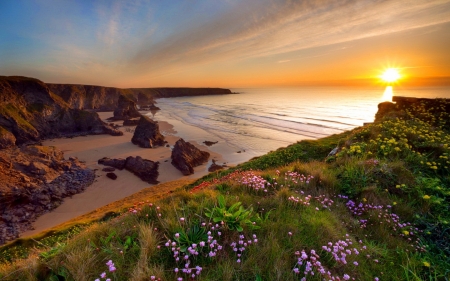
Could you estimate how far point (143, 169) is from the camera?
75.0 ft

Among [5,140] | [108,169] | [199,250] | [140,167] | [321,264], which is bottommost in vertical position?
[108,169]

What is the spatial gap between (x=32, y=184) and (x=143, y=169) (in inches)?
371

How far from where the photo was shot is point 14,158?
19984mm

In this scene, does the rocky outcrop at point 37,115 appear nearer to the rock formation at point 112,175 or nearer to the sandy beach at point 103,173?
the sandy beach at point 103,173

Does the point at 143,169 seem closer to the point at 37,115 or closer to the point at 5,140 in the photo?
the point at 5,140

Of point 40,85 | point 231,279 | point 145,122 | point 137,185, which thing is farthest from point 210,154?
point 40,85

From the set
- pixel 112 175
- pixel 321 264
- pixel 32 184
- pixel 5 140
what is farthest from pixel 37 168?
pixel 321 264

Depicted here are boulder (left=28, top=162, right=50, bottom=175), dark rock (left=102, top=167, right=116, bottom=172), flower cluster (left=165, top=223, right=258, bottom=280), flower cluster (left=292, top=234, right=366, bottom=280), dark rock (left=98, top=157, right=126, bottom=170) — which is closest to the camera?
flower cluster (left=292, top=234, right=366, bottom=280)

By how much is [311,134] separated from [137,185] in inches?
1126

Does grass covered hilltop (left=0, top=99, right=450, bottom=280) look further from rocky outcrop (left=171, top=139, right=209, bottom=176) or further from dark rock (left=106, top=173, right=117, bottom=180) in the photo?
dark rock (left=106, top=173, right=117, bottom=180)

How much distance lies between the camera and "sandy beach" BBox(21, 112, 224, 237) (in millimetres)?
16352

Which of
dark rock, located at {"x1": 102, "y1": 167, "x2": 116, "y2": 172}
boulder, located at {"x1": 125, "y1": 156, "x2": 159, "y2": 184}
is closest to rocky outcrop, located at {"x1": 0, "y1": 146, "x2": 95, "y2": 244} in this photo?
dark rock, located at {"x1": 102, "y1": 167, "x2": 116, "y2": 172}

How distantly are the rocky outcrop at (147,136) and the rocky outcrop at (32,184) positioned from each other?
972cm

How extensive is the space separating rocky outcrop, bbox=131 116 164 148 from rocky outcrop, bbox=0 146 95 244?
9.72 m
